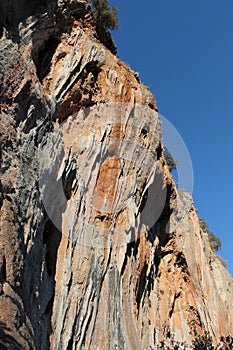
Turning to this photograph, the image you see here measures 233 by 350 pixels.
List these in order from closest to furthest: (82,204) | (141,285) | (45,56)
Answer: (82,204) < (45,56) < (141,285)

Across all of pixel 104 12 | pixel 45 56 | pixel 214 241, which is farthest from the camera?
pixel 214 241

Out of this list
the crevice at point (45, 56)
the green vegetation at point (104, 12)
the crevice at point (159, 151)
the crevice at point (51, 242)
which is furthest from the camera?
the green vegetation at point (104, 12)

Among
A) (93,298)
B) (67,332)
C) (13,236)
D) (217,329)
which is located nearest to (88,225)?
(93,298)

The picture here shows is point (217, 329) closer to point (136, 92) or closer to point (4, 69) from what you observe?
point (136, 92)

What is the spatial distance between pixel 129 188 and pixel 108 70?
4.84 meters

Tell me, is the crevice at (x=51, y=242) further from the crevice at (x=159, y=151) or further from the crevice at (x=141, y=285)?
the crevice at (x=159, y=151)

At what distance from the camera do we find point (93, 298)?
11.7 metres

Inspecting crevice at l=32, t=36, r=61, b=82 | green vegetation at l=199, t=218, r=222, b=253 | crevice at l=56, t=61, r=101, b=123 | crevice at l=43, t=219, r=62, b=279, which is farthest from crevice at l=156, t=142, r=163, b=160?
green vegetation at l=199, t=218, r=222, b=253

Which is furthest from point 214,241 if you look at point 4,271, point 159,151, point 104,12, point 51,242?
point 4,271

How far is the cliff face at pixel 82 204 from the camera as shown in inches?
348

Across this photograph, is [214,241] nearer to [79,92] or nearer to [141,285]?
[141,285]

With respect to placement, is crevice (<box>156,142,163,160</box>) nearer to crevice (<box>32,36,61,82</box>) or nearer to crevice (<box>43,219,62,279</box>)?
crevice (<box>32,36,61,82</box>)

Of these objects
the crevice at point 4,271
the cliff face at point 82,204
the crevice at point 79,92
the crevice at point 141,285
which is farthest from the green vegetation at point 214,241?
the crevice at point 4,271

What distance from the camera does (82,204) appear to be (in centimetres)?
1298
